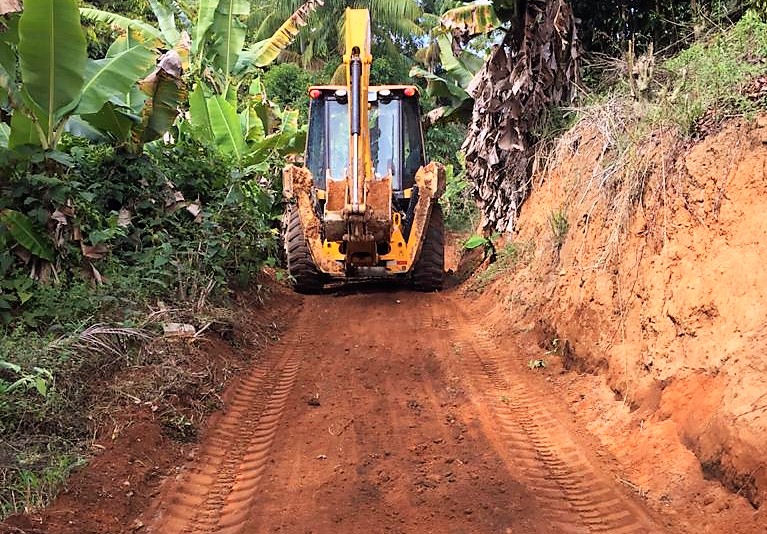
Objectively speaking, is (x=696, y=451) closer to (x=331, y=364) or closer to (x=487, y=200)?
(x=331, y=364)

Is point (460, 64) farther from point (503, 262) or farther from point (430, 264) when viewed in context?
point (503, 262)

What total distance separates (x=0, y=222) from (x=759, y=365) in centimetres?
593

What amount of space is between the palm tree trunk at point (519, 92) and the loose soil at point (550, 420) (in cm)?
295

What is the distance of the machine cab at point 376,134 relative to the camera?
996 cm

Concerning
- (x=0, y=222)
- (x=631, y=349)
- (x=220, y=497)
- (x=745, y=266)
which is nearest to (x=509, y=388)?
(x=631, y=349)

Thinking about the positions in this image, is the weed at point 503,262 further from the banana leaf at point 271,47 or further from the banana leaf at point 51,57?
the banana leaf at point 271,47

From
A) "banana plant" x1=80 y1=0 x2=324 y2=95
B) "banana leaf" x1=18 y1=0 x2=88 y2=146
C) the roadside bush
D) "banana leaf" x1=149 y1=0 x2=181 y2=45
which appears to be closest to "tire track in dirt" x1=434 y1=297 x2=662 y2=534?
"banana leaf" x1=18 y1=0 x2=88 y2=146

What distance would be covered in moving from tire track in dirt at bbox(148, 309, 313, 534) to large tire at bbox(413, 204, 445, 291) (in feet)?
11.9

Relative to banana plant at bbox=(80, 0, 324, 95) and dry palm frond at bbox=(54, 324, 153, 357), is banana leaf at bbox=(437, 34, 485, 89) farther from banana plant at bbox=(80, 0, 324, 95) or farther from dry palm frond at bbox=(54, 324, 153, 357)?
dry palm frond at bbox=(54, 324, 153, 357)

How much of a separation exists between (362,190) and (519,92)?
3.07 m

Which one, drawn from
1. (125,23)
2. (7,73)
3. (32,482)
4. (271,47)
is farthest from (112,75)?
(271,47)

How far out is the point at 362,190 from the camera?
805 centimetres

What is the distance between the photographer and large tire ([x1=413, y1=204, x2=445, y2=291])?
9867 mm

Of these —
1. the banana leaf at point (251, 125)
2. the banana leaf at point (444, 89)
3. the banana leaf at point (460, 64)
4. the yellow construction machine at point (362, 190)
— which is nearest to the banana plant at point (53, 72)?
the yellow construction machine at point (362, 190)
